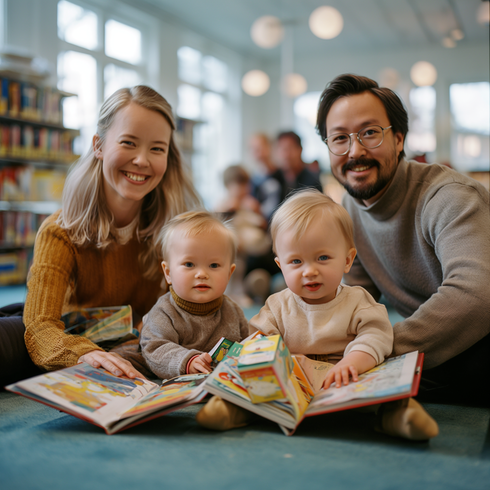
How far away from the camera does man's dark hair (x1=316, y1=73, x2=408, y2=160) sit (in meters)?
1.50

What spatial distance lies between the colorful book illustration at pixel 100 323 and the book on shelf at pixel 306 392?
0.49 meters

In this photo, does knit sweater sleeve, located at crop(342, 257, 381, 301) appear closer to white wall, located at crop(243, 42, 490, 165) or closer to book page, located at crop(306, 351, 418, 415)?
book page, located at crop(306, 351, 418, 415)

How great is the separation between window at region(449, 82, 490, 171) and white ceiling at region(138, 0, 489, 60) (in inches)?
28.2

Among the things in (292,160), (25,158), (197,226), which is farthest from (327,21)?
(197,226)

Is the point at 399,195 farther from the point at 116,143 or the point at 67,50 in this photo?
the point at 67,50

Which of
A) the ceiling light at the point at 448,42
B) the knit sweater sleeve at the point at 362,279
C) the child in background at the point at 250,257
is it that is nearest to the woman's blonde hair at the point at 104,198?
the knit sweater sleeve at the point at 362,279

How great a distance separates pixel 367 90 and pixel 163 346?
93 centimetres

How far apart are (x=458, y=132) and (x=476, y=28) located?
4.82 feet

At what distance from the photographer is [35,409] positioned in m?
1.26

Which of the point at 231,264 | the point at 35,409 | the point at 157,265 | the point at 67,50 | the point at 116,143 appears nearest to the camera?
the point at 35,409

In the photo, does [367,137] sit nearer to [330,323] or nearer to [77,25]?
[330,323]

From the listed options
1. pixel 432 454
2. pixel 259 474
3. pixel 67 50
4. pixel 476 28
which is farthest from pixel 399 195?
pixel 476 28

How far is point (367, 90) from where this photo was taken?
1496mm

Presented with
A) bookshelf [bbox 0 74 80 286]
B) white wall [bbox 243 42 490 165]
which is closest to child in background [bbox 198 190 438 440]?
bookshelf [bbox 0 74 80 286]
